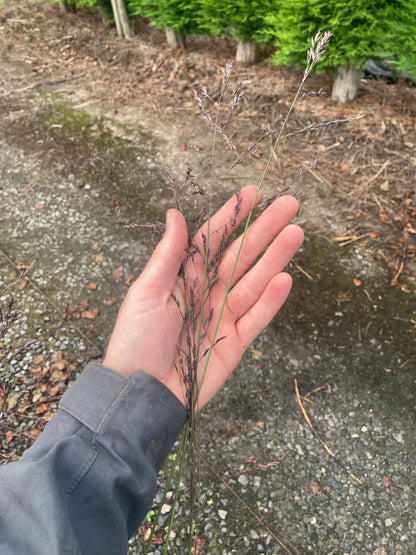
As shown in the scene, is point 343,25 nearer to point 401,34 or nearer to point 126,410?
point 401,34

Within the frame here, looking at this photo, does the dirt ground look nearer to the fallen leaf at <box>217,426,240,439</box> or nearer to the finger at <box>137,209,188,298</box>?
the fallen leaf at <box>217,426,240,439</box>

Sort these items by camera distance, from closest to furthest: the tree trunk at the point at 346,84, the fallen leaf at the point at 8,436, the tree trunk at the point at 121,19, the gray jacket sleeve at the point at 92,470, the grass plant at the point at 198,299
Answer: the gray jacket sleeve at the point at 92,470, the grass plant at the point at 198,299, the fallen leaf at the point at 8,436, the tree trunk at the point at 346,84, the tree trunk at the point at 121,19

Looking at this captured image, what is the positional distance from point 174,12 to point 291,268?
3.92 meters

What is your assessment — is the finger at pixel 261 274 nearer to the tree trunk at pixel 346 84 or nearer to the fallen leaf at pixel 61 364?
the fallen leaf at pixel 61 364

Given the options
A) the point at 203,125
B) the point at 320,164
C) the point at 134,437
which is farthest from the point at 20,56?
the point at 134,437

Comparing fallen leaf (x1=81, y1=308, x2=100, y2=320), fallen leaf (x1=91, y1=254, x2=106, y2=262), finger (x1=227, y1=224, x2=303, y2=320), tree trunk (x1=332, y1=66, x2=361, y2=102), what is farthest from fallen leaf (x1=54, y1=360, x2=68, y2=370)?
tree trunk (x1=332, y1=66, x2=361, y2=102)

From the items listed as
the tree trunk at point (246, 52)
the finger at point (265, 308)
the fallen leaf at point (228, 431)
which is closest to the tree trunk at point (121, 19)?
the tree trunk at point (246, 52)

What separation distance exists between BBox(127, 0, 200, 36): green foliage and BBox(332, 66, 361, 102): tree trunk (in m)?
1.87

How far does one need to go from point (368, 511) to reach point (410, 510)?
9.0 inches

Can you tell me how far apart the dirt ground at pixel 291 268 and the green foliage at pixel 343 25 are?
0.55 meters

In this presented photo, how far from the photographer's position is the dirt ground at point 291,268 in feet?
7.39

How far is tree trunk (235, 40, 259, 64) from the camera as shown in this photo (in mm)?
5145

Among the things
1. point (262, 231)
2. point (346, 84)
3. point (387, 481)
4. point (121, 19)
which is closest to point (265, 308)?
point (262, 231)

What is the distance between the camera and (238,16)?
454 centimetres
